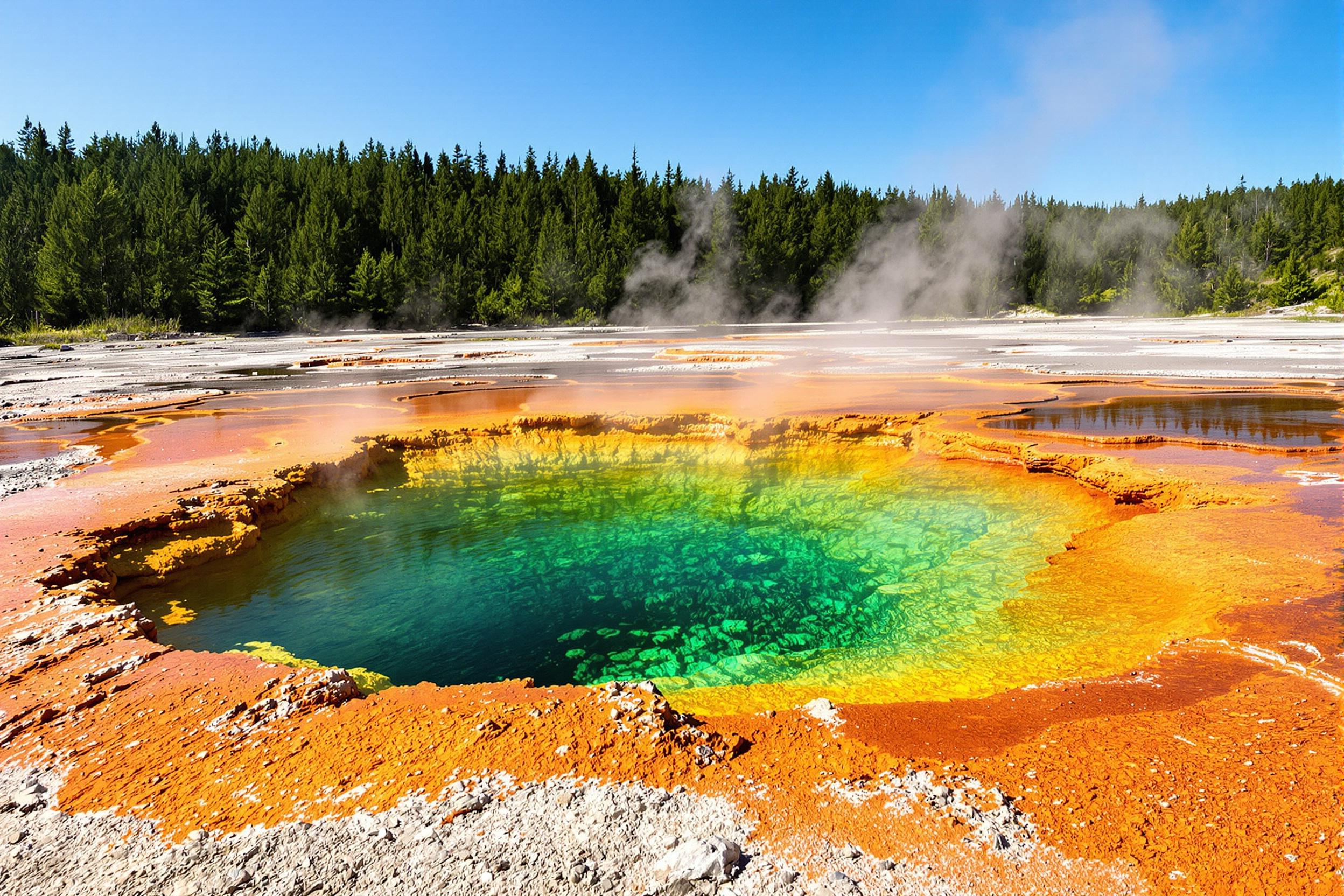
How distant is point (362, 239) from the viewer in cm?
5938

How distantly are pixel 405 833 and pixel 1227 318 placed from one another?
193 ft

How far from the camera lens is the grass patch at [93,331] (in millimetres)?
31984

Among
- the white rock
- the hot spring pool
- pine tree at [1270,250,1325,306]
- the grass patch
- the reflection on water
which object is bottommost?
the hot spring pool

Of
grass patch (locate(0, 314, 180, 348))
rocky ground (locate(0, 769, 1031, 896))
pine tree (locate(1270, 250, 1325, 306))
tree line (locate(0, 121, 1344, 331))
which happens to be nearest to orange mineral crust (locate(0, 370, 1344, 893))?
rocky ground (locate(0, 769, 1031, 896))

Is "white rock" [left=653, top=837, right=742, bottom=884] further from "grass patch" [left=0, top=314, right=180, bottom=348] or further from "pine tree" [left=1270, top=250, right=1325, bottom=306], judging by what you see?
"pine tree" [left=1270, top=250, right=1325, bottom=306]

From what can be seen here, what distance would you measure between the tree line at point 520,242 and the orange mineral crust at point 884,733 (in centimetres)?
4506

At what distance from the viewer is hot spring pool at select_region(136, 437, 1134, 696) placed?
430cm

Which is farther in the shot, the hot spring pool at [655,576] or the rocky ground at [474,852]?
the hot spring pool at [655,576]

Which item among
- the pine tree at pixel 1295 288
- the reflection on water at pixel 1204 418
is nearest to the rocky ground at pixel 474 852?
the reflection on water at pixel 1204 418

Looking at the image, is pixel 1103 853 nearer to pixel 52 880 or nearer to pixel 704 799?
pixel 704 799

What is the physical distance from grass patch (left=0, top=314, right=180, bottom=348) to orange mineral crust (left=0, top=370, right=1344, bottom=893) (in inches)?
1402

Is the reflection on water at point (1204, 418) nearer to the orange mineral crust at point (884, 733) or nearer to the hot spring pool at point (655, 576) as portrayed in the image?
the hot spring pool at point (655, 576)

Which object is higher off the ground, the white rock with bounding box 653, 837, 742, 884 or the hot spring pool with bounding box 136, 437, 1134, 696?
the white rock with bounding box 653, 837, 742, 884

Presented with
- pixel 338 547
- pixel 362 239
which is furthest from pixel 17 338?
pixel 338 547
